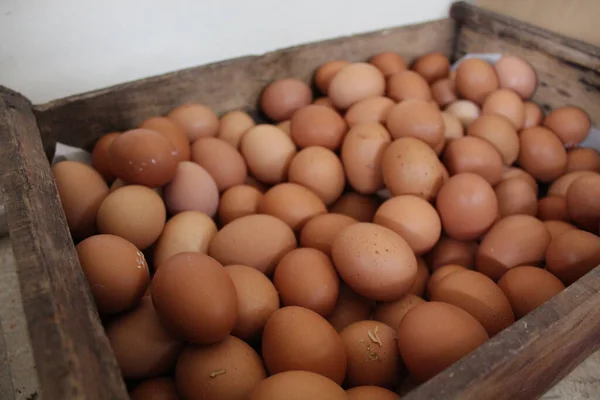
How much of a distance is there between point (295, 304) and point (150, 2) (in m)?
0.77

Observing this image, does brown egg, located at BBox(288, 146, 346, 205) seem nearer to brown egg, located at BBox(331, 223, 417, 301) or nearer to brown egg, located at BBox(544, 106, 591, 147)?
brown egg, located at BBox(331, 223, 417, 301)

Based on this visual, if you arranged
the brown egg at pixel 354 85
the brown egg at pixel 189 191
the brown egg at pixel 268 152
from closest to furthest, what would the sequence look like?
the brown egg at pixel 189 191, the brown egg at pixel 268 152, the brown egg at pixel 354 85

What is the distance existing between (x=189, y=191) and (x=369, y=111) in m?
0.50

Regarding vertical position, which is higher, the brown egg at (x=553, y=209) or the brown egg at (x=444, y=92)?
the brown egg at (x=444, y=92)

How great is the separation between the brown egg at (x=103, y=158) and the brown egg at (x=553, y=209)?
1.02m

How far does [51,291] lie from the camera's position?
496mm

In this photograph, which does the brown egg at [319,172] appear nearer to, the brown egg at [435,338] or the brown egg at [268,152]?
the brown egg at [268,152]

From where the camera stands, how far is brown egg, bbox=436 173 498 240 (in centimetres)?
91

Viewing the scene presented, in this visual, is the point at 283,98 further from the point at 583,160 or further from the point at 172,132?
the point at 583,160

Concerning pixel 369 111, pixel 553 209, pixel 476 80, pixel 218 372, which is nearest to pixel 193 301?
pixel 218 372

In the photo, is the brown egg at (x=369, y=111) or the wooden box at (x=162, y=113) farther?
the brown egg at (x=369, y=111)

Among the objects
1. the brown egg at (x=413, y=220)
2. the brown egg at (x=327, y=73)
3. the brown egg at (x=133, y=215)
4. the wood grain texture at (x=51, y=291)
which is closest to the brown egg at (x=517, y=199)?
the brown egg at (x=413, y=220)

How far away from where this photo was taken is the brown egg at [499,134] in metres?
1.09

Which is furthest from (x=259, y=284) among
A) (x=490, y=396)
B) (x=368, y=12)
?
(x=368, y=12)
